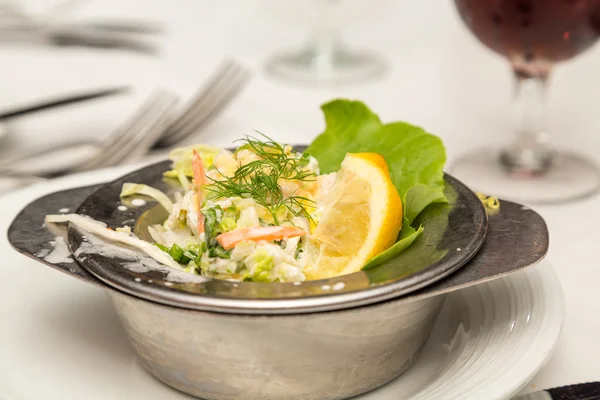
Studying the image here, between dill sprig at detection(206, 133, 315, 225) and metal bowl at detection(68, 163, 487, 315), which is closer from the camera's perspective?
metal bowl at detection(68, 163, 487, 315)

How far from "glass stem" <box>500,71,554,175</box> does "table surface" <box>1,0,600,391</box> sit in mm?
192

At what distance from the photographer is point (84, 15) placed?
4.47 m

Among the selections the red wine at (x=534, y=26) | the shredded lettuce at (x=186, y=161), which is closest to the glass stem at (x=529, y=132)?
the red wine at (x=534, y=26)

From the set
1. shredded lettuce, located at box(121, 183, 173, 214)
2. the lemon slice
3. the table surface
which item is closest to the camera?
the lemon slice

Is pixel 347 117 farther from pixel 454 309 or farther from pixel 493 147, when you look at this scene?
pixel 493 147

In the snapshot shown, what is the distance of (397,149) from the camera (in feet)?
6.20

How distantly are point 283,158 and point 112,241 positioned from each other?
0.41 metres

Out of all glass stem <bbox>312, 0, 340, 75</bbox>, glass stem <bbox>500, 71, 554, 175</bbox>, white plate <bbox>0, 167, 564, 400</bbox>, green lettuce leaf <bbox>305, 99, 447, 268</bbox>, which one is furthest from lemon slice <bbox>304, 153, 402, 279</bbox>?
glass stem <bbox>312, 0, 340, 75</bbox>

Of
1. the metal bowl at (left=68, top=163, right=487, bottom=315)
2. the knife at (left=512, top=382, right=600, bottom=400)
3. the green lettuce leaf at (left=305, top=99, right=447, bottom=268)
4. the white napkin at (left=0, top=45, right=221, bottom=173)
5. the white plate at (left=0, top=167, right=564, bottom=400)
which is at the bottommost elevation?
the knife at (left=512, top=382, right=600, bottom=400)

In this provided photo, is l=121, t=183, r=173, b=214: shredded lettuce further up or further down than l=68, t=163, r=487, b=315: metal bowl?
further up

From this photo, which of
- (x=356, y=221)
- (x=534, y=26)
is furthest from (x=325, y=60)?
(x=356, y=221)

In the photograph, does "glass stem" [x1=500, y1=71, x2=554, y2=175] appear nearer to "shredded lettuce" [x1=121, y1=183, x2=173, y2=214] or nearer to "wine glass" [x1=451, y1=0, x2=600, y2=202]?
"wine glass" [x1=451, y1=0, x2=600, y2=202]

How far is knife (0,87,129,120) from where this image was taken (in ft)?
8.98

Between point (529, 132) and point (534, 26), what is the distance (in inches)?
18.8
